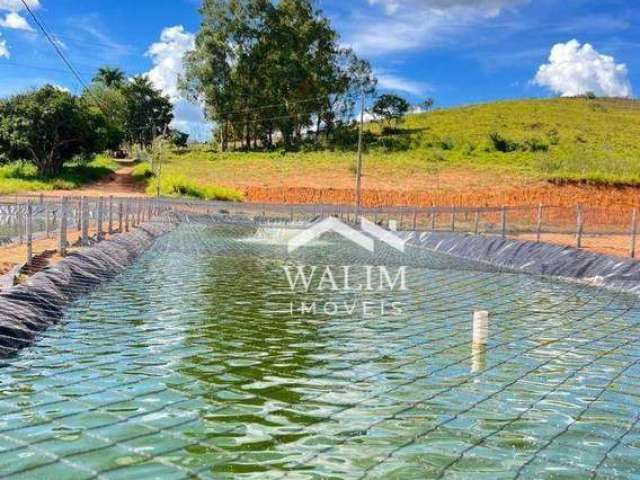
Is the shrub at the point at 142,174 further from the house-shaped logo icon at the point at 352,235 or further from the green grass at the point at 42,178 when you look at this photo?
the house-shaped logo icon at the point at 352,235

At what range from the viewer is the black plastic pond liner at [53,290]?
5703 millimetres

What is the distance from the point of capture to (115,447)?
3512 mm

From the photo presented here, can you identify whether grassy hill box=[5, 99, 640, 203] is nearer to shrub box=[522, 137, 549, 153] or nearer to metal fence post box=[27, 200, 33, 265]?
shrub box=[522, 137, 549, 153]

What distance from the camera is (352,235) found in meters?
21.2

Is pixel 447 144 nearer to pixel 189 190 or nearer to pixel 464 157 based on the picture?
pixel 464 157

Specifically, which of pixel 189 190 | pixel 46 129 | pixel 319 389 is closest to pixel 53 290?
pixel 319 389

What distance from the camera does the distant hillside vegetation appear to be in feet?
131

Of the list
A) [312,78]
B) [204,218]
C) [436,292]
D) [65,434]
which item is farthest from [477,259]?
[312,78]

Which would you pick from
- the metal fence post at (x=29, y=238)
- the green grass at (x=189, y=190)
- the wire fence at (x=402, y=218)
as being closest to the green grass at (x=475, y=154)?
the green grass at (x=189, y=190)

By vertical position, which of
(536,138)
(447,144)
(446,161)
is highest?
(536,138)

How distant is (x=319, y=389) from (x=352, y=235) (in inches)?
653

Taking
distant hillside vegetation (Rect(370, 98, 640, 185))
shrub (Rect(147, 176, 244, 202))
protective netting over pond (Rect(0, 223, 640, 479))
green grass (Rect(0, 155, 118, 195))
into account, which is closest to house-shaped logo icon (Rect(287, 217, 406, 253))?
protective netting over pond (Rect(0, 223, 640, 479))

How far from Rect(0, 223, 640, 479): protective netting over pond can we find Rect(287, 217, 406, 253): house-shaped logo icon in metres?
8.67

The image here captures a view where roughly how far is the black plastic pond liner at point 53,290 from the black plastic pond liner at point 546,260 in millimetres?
7379
